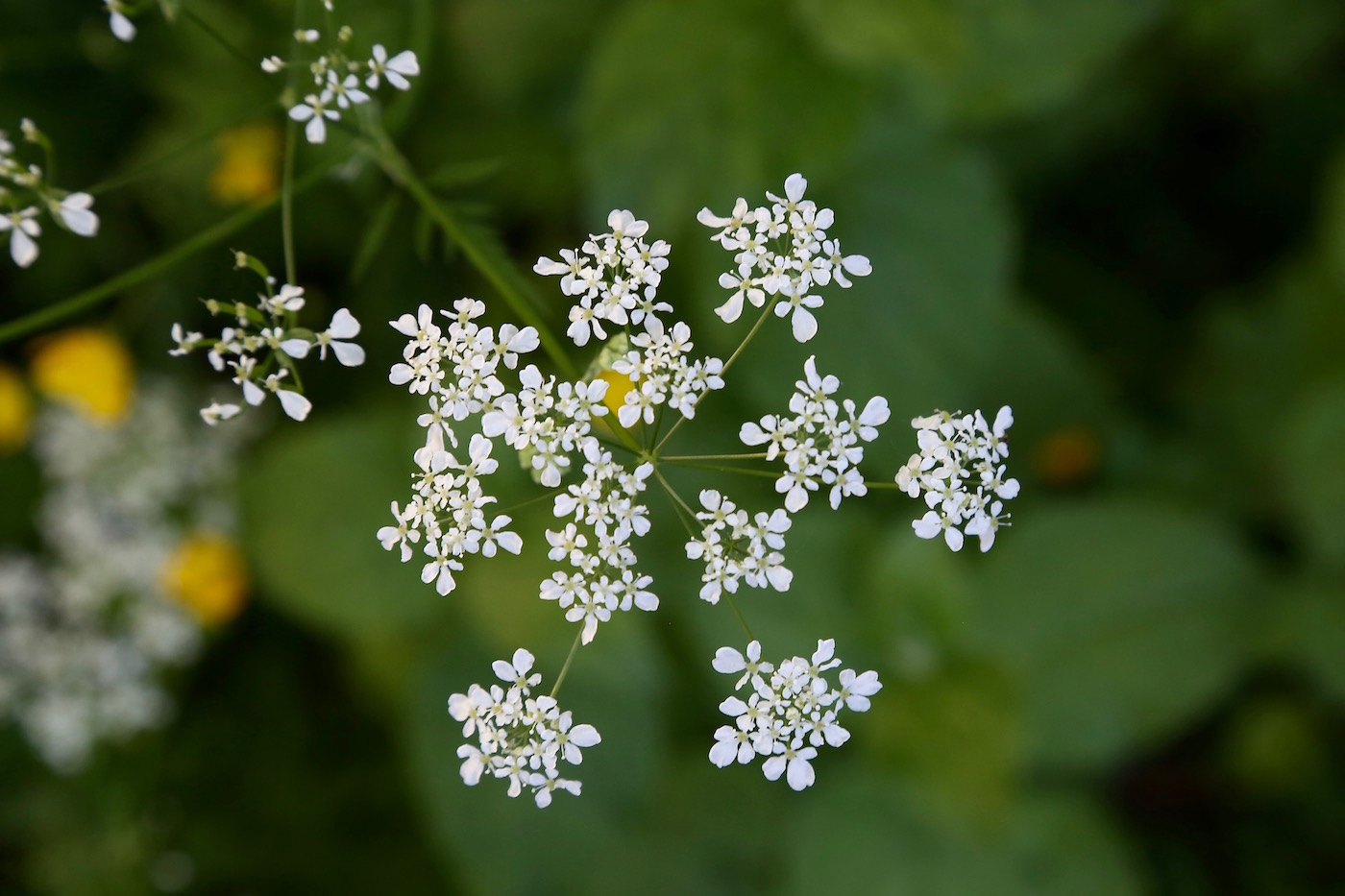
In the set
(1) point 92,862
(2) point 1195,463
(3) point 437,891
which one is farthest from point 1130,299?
(1) point 92,862

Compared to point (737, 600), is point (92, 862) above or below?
below

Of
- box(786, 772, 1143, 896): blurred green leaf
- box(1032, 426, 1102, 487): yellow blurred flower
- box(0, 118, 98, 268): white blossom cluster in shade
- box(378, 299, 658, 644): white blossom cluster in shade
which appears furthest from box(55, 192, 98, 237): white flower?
box(1032, 426, 1102, 487): yellow blurred flower

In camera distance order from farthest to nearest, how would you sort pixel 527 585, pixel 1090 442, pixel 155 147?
pixel 1090 442, pixel 155 147, pixel 527 585

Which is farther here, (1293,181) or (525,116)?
→ (1293,181)

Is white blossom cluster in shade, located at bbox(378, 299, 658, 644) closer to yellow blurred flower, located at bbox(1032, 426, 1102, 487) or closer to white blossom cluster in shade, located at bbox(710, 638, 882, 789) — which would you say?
Answer: white blossom cluster in shade, located at bbox(710, 638, 882, 789)

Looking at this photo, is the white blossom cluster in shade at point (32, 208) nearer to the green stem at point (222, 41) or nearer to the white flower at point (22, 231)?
the white flower at point (22, 231)

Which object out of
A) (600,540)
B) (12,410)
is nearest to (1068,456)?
(600,540)

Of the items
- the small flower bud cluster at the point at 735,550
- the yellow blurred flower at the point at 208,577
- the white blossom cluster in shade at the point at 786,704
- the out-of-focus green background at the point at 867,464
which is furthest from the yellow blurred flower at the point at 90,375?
the white blossom cluster in shade at the point at 786,704

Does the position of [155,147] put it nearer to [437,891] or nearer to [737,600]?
[737,600]

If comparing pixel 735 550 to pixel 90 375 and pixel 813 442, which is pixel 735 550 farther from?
pixel 90 375
